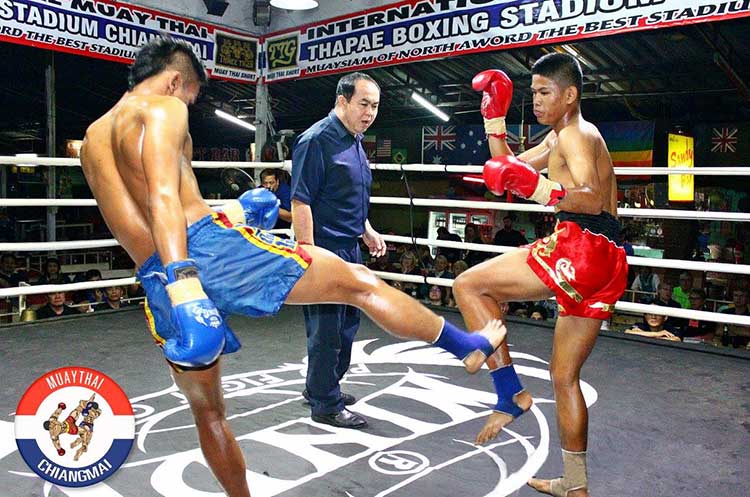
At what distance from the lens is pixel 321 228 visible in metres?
2.54

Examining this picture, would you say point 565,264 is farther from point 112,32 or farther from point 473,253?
point 473,253

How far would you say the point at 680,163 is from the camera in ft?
25.9

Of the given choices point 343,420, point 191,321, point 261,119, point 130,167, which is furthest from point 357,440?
point 261,119

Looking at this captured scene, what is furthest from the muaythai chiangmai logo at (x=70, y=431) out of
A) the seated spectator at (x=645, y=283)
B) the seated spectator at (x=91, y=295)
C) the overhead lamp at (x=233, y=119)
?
the overhead lamp at (x=233, y=119)

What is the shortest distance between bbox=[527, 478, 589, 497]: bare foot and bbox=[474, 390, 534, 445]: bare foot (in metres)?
0.17

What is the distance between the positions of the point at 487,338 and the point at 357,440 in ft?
2.37

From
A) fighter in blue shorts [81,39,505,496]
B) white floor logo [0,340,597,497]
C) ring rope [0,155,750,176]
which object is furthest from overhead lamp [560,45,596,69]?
fighter in blue shorts [81,39,505,496]

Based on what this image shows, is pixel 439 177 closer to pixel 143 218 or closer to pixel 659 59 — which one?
pixel 659 59

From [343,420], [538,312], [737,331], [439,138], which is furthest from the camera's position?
[439,138]

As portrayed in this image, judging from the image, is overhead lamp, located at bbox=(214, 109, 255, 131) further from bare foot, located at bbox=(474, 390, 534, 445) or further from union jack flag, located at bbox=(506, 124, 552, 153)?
bare foot, located at bbox=(474, 390, 534, 445)

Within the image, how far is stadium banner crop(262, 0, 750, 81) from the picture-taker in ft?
12.2

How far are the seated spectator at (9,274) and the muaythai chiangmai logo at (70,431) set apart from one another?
3.94m

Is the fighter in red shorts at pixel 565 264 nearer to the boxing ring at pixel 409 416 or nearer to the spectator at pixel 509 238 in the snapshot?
the boxing ring at pixel 409 416

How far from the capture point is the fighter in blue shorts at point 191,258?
1255 mm
